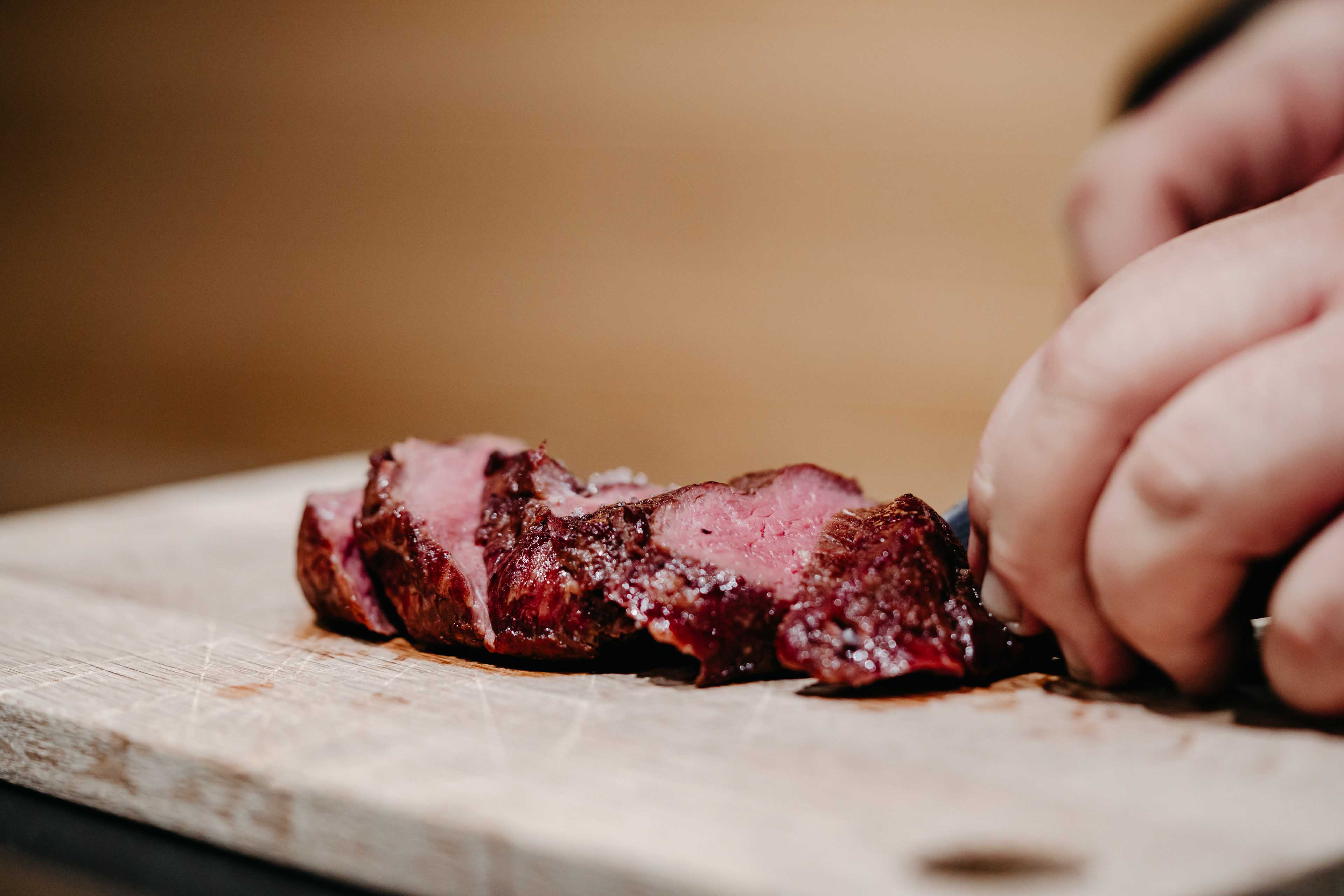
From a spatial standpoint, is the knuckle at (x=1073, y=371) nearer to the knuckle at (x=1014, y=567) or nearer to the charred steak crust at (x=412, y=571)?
the knuckle at (x=1014, y=567)

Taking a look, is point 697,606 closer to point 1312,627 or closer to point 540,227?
point 1312,627

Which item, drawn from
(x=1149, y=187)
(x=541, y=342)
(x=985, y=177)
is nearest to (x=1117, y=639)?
(x=1149, y=187)

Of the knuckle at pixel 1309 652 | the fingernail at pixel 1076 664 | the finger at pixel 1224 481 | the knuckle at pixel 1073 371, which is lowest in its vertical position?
the fingernail at pixel 1076 664

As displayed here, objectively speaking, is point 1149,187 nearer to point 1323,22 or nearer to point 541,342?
point 1323,22

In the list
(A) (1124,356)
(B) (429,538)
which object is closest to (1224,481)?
(A) (1124,356)

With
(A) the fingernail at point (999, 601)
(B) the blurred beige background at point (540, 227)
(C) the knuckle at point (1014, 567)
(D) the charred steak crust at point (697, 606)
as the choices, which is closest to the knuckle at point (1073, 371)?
(C) the knuckle at point (1014, 567)

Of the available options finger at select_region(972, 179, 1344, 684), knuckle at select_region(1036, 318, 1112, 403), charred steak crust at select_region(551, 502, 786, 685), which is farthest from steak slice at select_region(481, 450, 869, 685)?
knuckle at select_region(1036, 318, 1112, 403)
